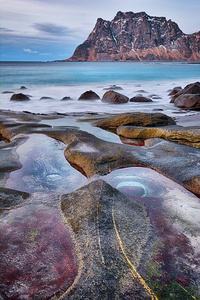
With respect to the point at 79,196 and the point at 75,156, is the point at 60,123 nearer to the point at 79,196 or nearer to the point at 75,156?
the point at 75,156

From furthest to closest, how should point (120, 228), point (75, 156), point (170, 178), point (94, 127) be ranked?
point (94, 127) < point (75, 156) < point (170, 178) < point (120, 228)

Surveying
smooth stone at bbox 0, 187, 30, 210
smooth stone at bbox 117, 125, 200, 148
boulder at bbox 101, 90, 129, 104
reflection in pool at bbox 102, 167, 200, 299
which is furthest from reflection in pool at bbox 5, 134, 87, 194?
boulder at bbox 101, 90, 129, 104

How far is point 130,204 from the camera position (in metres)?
2.47

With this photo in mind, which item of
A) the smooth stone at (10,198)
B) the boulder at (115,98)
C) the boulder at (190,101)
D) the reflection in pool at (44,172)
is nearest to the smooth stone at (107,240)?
the smooth stone at (10,198)

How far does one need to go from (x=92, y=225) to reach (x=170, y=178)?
1624 millimetres

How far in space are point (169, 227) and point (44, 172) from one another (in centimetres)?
207

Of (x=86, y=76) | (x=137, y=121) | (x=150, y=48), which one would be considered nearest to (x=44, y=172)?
(x=137, y=121)

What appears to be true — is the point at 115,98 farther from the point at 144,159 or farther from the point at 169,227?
the point at 169,227

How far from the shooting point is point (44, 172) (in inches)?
142

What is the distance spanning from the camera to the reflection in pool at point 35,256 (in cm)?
158

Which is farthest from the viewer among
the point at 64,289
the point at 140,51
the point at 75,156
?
the point at 140,51

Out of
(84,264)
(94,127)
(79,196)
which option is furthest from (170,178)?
(94,127)

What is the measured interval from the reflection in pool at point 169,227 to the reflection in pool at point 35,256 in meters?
0.61

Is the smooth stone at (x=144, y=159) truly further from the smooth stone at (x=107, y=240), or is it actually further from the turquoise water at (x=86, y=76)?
the turquoise water at (x=86, y=76)
